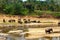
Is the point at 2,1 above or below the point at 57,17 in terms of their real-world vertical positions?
above

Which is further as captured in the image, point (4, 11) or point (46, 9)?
point (46, 9)

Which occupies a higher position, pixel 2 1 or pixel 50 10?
pixel 2 1

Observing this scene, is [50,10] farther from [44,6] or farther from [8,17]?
[8,17]

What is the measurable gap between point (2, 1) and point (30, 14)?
7821mm

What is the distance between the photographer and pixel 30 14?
5200 centimetres

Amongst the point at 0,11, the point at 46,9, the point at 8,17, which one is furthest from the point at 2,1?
the point at 46,9

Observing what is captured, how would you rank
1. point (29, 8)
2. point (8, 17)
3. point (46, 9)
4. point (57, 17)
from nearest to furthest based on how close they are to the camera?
point (8, 17) < point (57, 17) < point (29, 8) < point (46, 9)

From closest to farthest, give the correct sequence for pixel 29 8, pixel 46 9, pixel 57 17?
pixel 57 17, pixel 29 8, pixel 46 9

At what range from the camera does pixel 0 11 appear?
166 feet

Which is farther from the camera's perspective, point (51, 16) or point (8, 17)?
point (51, 16)

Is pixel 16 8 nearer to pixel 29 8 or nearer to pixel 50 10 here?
pixel 29 8

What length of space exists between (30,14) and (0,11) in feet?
22.6

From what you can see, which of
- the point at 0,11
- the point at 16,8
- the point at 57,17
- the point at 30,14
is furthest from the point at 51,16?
the point at 0,11

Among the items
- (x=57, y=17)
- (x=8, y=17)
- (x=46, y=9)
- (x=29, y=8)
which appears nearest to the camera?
(x=8, y=17)
